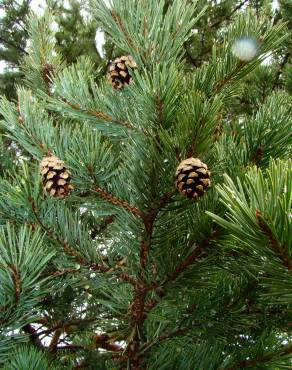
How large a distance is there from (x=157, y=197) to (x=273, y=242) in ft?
1.86

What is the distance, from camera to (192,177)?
126 cm

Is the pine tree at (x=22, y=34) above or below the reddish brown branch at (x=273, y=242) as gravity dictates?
above

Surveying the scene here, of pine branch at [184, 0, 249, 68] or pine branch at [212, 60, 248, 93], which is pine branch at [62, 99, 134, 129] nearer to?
pine branch at [212, 60, 248, 93]

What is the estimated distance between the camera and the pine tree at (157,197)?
4.52 ft

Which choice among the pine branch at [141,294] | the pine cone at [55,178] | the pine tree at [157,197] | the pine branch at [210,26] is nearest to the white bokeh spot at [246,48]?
the pine tree at [157,197]

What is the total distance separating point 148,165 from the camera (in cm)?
144

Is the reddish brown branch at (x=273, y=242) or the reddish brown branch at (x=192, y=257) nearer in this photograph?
the reddish brown branch at (x=273, y=242)

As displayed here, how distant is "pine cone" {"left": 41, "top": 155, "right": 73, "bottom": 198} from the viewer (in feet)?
4.83

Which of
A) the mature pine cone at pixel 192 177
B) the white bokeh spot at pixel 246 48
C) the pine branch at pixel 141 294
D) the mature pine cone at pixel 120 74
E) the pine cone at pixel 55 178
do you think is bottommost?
the pine branch at pixel 141 294

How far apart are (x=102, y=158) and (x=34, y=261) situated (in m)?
0.38

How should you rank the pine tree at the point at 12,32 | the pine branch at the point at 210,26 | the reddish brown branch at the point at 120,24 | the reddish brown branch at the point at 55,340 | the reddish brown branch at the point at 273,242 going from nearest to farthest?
the reddish brown branch at the point at 273,242
the reddish brown branch at the point at 120,24
the reddish brown branch at the point at 55,340
the pine branch at the point at 210,26
the pine tree at the point at 12,32

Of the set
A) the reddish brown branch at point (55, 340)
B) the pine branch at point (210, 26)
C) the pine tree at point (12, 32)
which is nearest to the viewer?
the reddish brown branch at point (55, 340)

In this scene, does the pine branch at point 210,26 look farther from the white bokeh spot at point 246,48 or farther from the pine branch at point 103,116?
the white bokeh spot at point 246,48

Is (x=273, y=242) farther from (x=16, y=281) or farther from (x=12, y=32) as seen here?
(x=12, y=32)
